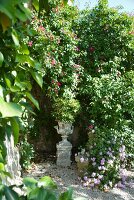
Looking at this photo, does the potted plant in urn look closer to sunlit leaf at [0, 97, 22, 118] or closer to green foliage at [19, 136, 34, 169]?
green foliage at [19, 136, 34, 169]

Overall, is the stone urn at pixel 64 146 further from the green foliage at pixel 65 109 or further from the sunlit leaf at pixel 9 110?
the sunlit leaf at pixel 9 110

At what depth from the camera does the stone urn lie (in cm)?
635

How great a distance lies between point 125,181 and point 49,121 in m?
2.11

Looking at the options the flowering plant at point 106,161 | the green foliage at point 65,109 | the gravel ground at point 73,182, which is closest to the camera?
the gravel ground at point 73,182

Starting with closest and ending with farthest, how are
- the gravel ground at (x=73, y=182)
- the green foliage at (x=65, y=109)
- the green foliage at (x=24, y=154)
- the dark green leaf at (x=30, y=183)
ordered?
the dark green leaf at (x=30, y=183)
the gravel ground at (x=73, y=182)
the green foliage at (x=24, y=154)
the green foliage at (x=65, y=109)

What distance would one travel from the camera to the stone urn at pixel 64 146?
20.8 feet

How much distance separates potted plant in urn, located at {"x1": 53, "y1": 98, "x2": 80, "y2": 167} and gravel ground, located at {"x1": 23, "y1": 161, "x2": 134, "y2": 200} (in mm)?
202

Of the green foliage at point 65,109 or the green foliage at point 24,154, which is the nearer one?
the green foliage at point 24,154

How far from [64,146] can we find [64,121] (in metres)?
0.60

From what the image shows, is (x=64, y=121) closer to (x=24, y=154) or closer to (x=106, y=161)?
(x=24, y=154)

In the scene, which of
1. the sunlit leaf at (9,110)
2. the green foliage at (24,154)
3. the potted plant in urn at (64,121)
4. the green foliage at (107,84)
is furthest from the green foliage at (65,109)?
the sunlit leaf at (9,110)

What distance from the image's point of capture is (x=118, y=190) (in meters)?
5.23

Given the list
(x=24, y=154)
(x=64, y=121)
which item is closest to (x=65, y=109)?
(x=64, y=121)

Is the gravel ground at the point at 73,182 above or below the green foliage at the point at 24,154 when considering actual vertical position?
below
